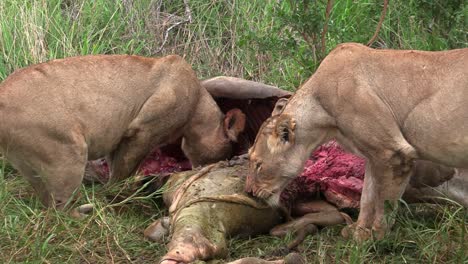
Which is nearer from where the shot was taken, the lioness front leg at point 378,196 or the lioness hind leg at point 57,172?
the lioness front leg at point 378,196

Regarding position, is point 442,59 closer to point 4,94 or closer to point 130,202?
point 130,202

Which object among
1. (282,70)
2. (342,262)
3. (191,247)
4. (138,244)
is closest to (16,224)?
(138,244)

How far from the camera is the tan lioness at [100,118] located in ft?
23.0

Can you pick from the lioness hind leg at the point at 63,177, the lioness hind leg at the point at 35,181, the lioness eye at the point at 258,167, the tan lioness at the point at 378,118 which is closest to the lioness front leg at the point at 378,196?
the tan lioness at the point at 378,118

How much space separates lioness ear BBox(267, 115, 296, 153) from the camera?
261 inches

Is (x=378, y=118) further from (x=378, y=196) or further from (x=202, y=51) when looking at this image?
(x=202, y=51)

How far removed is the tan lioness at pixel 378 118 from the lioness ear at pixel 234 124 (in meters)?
1.37

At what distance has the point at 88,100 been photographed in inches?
291

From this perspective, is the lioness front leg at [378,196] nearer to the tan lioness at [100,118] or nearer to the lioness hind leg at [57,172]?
the tan lioness at [100,118]

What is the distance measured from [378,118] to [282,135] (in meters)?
0.70

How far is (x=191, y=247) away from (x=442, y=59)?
80.0 inches

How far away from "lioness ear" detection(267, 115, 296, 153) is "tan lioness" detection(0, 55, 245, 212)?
1.38 metres

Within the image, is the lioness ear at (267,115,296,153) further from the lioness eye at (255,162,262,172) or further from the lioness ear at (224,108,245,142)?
the lioness ear at (224,108,245,142)

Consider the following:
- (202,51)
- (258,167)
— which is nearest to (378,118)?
(258,167)
